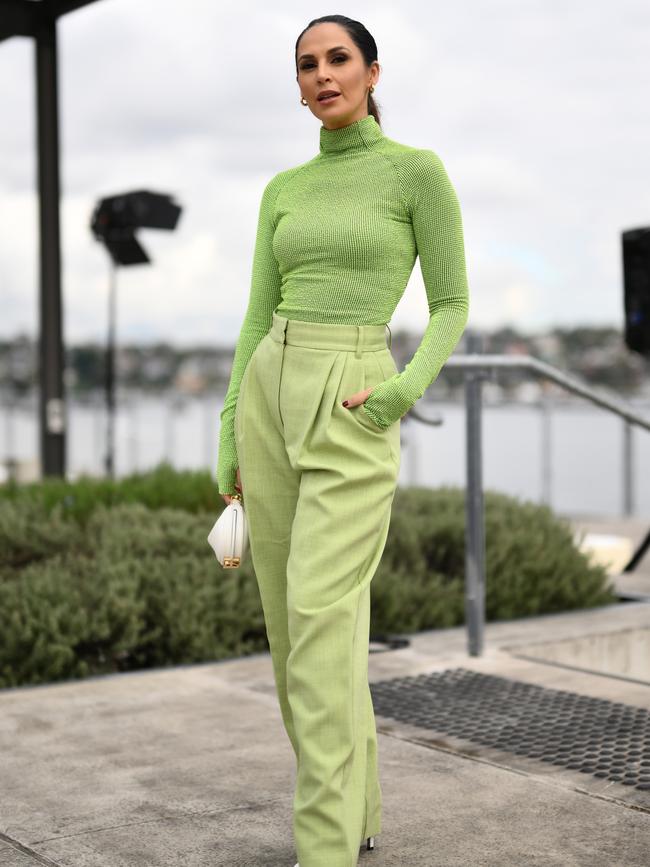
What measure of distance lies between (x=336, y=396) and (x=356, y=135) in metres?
0.52

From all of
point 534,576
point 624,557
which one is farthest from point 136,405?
point 534,576

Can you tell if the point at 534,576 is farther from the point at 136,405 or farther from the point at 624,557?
the point at 136,405

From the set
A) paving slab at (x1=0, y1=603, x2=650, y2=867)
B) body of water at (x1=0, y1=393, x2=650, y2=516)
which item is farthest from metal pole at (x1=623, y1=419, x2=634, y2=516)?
paving slab at (x1=0, y1=603, x2=650, y2=867)

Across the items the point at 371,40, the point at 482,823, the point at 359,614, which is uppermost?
the point at 371,40

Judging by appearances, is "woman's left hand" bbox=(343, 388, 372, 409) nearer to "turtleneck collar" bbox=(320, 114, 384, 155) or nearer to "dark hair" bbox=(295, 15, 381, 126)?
"turtleneck collar" bbox=(320, 114, 384, 155)

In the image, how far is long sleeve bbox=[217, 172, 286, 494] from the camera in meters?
2.63

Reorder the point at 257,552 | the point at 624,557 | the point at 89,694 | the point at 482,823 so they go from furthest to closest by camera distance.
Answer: the point at 624,557
the point at 89,694
the point at 482,823
the point at 257,552

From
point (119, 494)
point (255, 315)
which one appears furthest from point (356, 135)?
point (119, 494)

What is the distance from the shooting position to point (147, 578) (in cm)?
484

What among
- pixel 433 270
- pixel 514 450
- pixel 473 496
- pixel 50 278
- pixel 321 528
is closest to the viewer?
pixel 321 528

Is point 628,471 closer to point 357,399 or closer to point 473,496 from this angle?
point 473,496

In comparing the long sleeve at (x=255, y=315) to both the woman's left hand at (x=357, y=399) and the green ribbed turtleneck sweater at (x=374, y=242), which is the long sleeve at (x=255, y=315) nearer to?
the green ribbed turtleneck sweater at (x=374, y=242)

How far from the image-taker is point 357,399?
2.39m

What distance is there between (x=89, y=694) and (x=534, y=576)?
7.61ft
